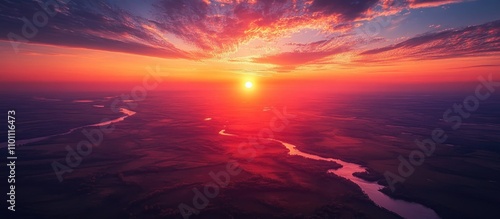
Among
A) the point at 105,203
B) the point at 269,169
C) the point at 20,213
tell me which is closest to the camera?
the point at 20,213

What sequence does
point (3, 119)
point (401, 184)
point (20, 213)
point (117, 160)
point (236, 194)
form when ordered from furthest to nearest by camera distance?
point (3, 119) < point (117, 160) < point (401, 184) < point (236, 194) < point (20, 213)

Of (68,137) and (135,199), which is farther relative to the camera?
(68,137)

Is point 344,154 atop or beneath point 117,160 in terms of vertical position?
atop

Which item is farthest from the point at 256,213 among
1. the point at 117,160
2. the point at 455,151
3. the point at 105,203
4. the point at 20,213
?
the point at 455,151

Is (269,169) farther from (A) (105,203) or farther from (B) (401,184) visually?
(A) (105,203)

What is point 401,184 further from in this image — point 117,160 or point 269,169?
point 117,160

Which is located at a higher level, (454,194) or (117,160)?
(454,194)

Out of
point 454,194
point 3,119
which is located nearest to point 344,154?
point 454,194

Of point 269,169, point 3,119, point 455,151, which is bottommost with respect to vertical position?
point 3,119

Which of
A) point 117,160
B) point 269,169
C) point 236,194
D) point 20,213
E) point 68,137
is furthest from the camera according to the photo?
point 68,137
